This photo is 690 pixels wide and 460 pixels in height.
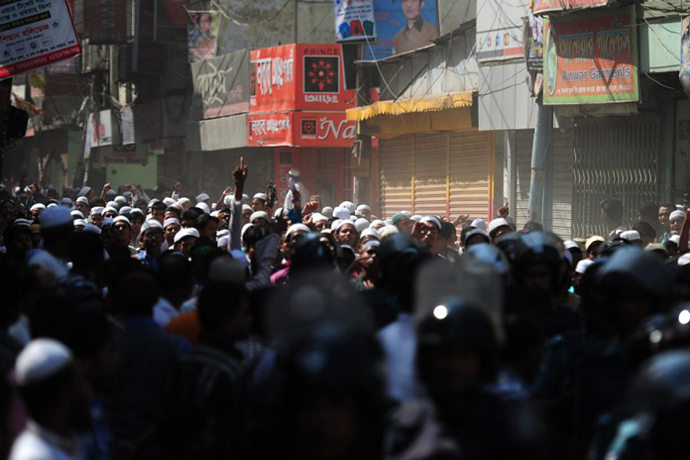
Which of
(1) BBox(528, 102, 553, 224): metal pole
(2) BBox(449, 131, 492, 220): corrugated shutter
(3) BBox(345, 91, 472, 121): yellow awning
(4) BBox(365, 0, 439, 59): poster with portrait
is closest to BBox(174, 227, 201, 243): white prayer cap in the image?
(1) BBox(528, 102, 553, 224): metal pole

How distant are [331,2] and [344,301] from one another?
2999 cm

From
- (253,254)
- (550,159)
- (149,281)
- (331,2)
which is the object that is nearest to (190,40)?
(331,2)

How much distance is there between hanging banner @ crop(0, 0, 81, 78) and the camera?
43.7 ft

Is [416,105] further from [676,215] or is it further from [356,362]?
[356,362]

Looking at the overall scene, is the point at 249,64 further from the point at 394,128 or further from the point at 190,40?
the point at 394,128

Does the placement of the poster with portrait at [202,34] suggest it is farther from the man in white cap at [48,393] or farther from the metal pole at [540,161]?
the man in white cap at [48,393]

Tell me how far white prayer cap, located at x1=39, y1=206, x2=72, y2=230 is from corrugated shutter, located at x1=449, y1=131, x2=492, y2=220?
43.5 feet

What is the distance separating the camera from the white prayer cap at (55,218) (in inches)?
292

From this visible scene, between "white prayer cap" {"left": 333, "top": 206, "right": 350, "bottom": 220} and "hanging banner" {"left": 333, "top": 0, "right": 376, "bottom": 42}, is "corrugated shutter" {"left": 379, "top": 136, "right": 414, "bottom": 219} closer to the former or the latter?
"hanging banner" {"left": 333, "top": 0, "right": 376, "bottom": 42}

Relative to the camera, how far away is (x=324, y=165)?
29.3 meters

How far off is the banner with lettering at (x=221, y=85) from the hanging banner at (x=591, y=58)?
15.0m

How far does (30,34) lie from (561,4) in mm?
6574

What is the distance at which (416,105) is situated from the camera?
21.1 meters

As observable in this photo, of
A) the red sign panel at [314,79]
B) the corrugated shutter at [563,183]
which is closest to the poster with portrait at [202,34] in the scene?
the red sign panel at [314,79]
